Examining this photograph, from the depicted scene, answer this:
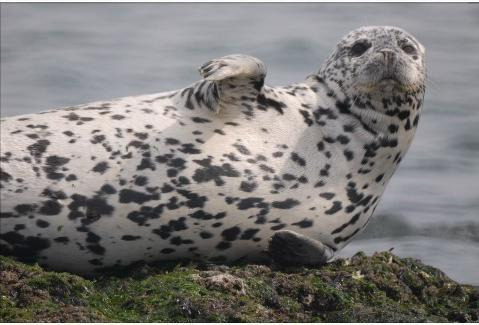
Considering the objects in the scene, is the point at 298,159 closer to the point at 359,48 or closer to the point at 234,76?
the point at 234,76

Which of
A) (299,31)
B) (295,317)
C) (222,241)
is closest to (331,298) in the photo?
(295,317)

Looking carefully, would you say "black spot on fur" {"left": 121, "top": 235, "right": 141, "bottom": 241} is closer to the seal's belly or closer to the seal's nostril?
the seal's belly

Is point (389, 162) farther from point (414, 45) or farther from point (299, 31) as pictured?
point (299, 31)

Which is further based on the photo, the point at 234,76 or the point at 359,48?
the point at 359,48

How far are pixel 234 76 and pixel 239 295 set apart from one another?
5.62ft

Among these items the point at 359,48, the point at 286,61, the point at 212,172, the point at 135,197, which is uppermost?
the point at 359,48

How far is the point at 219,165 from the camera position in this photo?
282 inches

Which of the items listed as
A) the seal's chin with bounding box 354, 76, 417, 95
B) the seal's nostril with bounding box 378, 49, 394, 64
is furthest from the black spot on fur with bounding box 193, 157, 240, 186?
the seal's nostril with bounding box 378, 49, 394, 64

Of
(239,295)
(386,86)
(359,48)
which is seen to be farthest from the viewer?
(359,48)

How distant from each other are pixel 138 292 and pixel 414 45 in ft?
9.17

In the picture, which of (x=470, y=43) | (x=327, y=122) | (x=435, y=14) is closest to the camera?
(x=327, y=122)

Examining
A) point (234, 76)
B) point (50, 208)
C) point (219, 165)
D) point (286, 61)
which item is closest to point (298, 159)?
point (219, 165)

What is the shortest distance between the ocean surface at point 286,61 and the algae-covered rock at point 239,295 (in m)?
2.77

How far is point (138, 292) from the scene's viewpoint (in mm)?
6488
